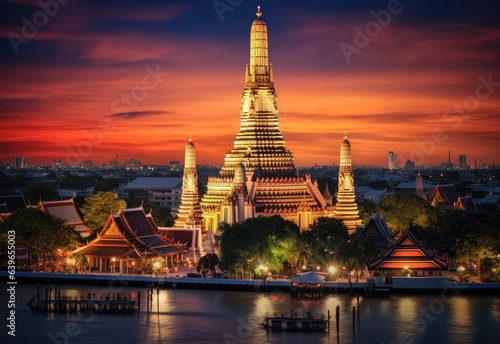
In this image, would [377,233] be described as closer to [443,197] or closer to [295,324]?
[295,324]

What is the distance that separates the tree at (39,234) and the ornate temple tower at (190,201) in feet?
32.7

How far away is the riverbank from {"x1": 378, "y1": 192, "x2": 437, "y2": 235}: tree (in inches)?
737

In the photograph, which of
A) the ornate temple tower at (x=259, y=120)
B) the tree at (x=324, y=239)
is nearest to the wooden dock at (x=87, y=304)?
the tree at (x=324, y=239)

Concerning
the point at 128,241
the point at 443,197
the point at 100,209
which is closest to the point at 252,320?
the point at 128,241

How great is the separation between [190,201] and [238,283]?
50.9 ft

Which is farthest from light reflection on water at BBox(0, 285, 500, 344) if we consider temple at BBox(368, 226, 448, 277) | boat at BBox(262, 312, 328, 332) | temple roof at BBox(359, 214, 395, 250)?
temple roof at BBox(359, 214, 395, 250)

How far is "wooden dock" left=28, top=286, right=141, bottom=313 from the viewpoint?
6088cm

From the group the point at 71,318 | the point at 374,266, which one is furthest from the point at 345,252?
the point at 71,318

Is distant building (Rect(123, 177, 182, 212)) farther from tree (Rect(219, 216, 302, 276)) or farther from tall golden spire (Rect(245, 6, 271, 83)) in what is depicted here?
tree (Rect(219, 216, 302, 276))

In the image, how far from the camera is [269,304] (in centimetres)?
6181

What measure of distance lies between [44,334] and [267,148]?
32124 mm

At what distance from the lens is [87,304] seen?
6125cm

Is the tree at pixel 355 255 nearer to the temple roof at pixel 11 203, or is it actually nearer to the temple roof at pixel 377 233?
the temple roof at pixel 377 233

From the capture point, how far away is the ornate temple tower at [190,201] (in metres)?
81.3
